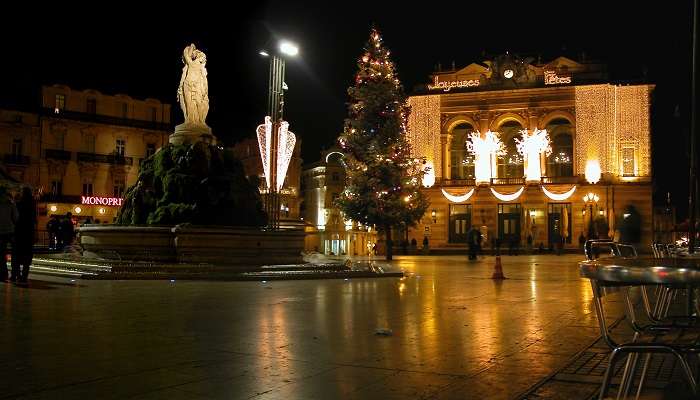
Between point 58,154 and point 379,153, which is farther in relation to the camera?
point 58,154

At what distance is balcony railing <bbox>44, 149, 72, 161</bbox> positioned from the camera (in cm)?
5251

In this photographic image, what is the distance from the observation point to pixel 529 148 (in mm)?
49875

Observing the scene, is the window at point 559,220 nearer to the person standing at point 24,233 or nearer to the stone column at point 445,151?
the stone column at point 445,151

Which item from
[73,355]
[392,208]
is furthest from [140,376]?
[392,208]

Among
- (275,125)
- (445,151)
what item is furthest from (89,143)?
(275,125)

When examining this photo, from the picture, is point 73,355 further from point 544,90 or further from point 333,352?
point 544,90

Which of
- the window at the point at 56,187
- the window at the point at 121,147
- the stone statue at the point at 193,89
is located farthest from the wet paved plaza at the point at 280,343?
the window at the point at 121,147

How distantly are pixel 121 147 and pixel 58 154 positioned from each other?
533cm

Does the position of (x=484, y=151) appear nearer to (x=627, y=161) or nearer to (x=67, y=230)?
(x=627, y=161)

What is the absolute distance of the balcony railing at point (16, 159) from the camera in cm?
5016

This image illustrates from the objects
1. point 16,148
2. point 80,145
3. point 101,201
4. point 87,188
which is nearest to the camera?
point 16,148

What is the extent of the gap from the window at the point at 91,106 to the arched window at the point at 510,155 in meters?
33.5

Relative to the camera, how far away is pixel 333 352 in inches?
248

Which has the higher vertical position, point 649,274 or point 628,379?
point 649,274
